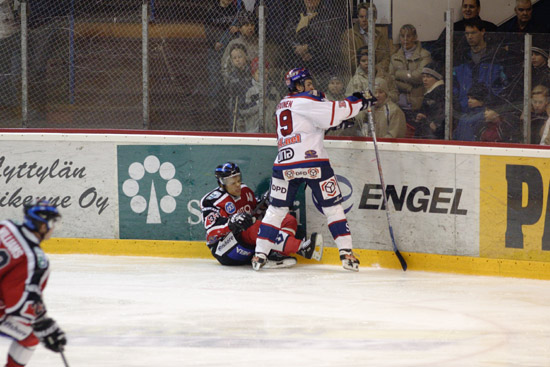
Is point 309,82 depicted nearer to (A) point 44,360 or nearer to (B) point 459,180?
(B) point 459,180

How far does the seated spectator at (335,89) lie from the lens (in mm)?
7738

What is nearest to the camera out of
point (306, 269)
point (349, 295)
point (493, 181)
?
point (349, 295)

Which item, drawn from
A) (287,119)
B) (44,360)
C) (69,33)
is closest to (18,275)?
(44,360)

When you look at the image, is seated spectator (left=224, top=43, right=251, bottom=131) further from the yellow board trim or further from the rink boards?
the yellow board trim

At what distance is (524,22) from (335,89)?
1.74m

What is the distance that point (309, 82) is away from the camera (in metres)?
7.44

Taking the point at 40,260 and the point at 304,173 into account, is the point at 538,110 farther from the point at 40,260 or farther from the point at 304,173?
the point at 40,260

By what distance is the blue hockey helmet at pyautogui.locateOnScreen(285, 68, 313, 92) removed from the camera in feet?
24.1

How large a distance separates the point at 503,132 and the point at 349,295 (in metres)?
1.82

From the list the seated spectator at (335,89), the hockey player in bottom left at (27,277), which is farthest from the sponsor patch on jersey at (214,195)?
the hockey player in bottom left at (27,277)

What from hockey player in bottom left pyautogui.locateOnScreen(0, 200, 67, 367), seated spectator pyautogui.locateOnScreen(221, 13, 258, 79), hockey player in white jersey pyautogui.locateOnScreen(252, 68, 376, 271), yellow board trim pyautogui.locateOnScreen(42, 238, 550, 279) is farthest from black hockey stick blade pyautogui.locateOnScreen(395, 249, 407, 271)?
hockey player in bottom left pyautogui.locateOnScreen(0, 200, 67, 367)

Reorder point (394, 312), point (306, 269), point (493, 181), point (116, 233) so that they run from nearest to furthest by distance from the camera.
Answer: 1. point (394, 312)
2. point (493, 181)
3. point (306, 269)
4. point (116, 233)

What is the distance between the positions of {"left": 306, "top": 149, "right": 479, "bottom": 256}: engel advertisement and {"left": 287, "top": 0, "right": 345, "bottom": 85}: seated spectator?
2.48ft

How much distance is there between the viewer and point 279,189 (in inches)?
290
